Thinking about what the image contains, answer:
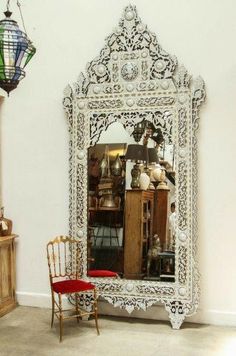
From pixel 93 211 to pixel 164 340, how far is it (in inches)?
57.4

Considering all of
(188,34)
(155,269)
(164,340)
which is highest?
(188,34)

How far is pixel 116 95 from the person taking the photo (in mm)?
5125

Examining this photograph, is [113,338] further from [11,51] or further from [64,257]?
[11,51]

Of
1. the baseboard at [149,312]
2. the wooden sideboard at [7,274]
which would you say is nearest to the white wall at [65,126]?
the baseboard at [149,312]

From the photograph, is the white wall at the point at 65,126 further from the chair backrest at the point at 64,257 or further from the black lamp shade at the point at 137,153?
the black lamp shade at the point at 137,153

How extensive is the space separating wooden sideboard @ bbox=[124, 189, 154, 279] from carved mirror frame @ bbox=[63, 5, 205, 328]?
0.16 metres

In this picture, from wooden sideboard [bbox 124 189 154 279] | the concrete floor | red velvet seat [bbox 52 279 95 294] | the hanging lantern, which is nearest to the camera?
the hanging lantern

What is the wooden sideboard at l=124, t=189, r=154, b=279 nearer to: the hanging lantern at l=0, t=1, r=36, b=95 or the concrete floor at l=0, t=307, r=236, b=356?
the concrete floor at l=0, t=307, r=236, b=356

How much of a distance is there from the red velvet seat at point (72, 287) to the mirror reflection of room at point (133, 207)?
407 millimetres

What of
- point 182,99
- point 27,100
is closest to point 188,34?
point 182,99

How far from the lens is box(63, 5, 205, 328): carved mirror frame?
16.1ft

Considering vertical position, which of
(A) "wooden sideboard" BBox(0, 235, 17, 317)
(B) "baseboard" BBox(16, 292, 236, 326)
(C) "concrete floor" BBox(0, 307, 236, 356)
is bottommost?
(C) "concrete floor" BBox(0, 307, 236, 356)

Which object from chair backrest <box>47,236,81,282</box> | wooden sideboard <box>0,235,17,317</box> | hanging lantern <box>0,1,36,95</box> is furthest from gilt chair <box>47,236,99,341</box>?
hanging lantern <box>0,1,36,95</box>

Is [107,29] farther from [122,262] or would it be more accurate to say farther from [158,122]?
[122,262]
